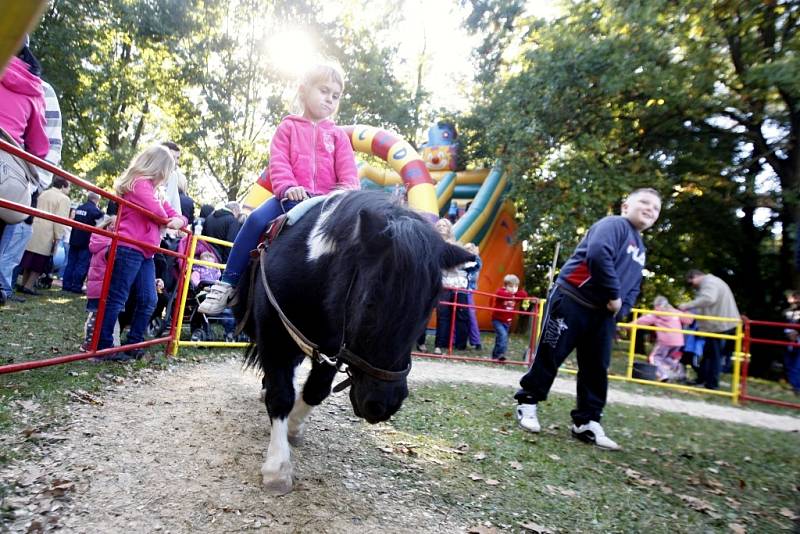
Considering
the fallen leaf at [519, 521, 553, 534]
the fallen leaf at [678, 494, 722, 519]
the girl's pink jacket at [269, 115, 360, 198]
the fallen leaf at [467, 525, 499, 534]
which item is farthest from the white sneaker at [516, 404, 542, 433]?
the girl's pink jacket at [269, 115, 360, 198]

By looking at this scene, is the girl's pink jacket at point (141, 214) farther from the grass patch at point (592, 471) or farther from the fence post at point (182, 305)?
the grass patch at point (592, 471)

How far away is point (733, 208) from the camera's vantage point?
45.1 feet

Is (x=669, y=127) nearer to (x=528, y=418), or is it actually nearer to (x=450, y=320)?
(x=450, y=320)

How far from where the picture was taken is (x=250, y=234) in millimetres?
3219

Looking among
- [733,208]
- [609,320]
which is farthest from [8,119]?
[733,208]

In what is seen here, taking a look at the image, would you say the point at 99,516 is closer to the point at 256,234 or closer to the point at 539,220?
the point at 256,234

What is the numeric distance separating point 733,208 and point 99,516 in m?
16.4

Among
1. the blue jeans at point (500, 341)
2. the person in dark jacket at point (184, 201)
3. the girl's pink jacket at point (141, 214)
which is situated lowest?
the blue jeans at point (500, 341)

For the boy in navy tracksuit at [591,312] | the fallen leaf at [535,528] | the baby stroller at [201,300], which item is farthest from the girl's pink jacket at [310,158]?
the baby stroller at [201,300]

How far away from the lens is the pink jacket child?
2889 mm

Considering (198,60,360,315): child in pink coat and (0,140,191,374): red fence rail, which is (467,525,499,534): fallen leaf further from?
(0,140,191,374): red fence rail

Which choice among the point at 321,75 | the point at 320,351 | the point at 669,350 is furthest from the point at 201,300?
the point at 669,350

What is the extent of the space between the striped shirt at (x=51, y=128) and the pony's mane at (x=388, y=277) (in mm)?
2326

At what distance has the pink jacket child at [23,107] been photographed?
114 inches
